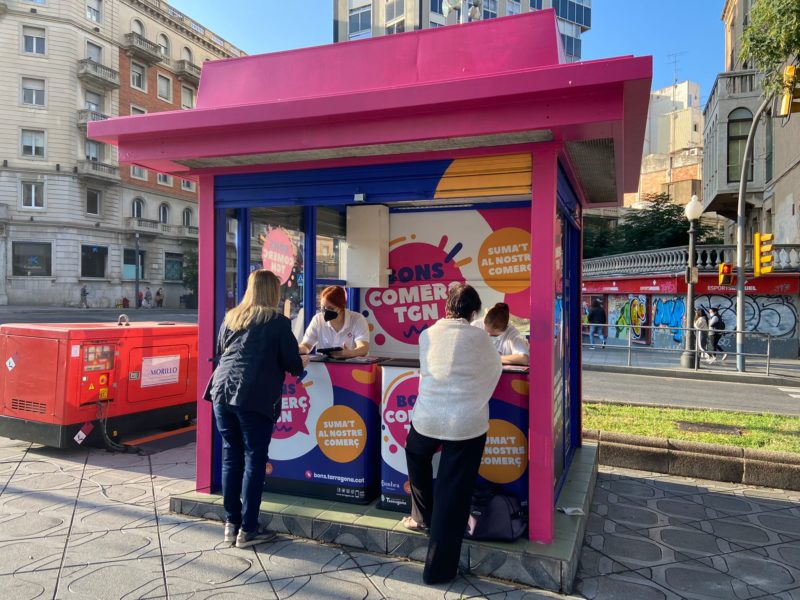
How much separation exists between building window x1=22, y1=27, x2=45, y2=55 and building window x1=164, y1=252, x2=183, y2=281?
51.7 ft

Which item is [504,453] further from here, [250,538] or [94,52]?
[94,52]

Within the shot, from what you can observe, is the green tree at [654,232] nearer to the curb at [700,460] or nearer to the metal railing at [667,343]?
the metal railing at [667,343]

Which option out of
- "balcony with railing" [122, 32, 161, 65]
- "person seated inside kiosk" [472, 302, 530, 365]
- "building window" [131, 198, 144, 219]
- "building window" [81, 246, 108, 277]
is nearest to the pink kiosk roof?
"person seated inside kiosk" [472, 302, 530, 365]

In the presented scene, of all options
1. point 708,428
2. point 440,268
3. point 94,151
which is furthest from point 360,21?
point 708,428

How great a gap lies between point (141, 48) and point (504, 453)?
47130 millimetres

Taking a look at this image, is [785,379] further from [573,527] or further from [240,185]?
[240,185]

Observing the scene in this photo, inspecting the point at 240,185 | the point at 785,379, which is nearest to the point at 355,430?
the point at 240,185

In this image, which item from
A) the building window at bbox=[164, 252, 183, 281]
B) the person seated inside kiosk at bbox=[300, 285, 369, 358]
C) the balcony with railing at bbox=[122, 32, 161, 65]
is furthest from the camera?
the building window at bbox=[164, 252, 183, 281]

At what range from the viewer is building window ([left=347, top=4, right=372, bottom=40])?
4678 centimetres

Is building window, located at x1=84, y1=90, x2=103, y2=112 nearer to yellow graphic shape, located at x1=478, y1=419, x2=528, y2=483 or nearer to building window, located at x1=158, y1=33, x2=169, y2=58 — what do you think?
building window, located at x1=158, y1=33, x2=169, y2=58

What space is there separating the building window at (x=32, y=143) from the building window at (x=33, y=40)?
517 centimetres

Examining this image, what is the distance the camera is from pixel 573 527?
390 cm

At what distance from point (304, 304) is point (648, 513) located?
3479 mm

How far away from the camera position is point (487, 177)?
13.1 feet
